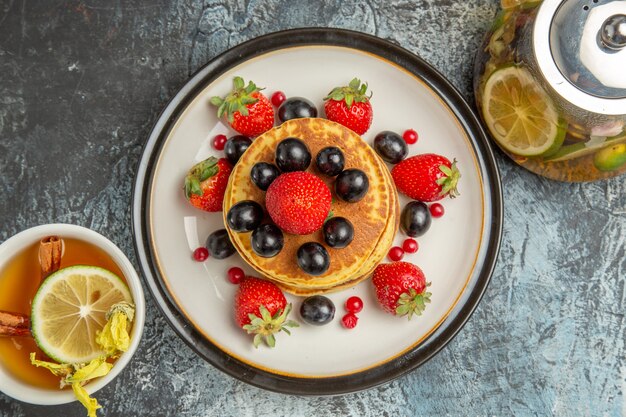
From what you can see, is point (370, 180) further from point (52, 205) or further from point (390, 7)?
point (52, 205)

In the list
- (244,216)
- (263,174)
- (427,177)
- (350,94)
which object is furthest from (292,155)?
(427,177)

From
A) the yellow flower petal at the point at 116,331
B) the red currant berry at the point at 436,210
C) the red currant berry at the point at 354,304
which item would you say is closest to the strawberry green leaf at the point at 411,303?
the red currant berry at the point at 354,304

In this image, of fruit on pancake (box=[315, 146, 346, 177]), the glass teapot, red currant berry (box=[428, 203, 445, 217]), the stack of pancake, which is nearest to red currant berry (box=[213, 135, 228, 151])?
the stack of pancake

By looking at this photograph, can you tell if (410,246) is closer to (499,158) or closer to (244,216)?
(499,158)

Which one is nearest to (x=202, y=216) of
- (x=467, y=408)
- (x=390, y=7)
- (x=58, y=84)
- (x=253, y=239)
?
(x=253, y=239)

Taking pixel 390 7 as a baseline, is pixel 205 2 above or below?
below
